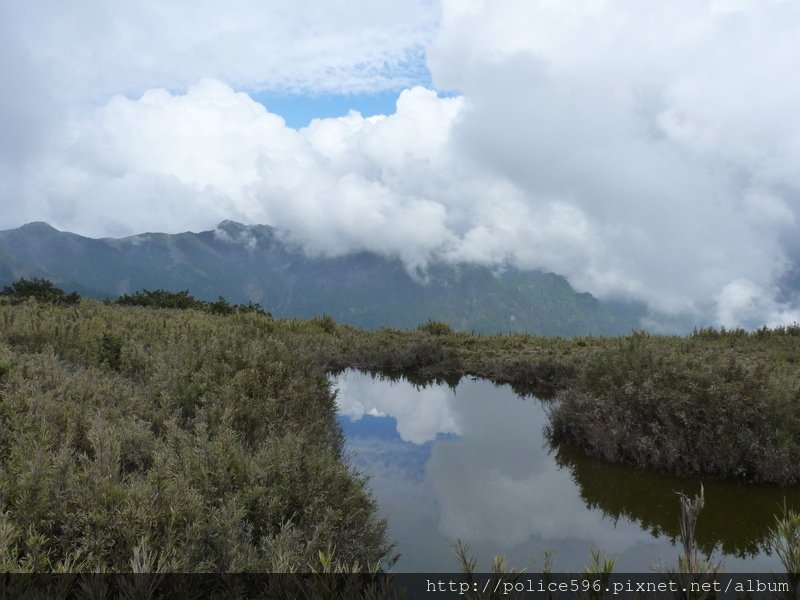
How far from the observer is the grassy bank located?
496cm

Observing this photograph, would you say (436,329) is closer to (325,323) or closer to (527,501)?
(325,323)

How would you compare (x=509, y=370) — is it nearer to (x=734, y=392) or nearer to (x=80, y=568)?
(x=734, y=392)

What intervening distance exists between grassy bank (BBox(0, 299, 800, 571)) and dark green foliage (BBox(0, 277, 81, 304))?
10.2 metres

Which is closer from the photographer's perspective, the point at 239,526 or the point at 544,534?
the point at 239,526

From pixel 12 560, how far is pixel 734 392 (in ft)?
36.2

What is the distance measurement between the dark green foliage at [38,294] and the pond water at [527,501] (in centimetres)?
2070

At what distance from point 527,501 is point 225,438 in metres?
5.03

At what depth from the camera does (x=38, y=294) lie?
90.5ft

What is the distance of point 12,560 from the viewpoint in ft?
13.9

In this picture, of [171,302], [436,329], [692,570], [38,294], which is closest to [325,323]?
[436,329]

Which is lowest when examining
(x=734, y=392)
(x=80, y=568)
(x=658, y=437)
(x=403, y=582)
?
(x=403, y=582)

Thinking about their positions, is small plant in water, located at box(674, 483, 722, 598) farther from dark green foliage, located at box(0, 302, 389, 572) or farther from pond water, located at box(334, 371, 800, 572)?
pond water, located at box(334, 371, 800, 572)

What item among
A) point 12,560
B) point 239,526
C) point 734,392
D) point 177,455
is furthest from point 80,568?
point 734,392

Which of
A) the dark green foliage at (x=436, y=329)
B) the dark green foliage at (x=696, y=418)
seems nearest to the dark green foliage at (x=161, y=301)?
the dark green foliage at (x=436, y=329)
